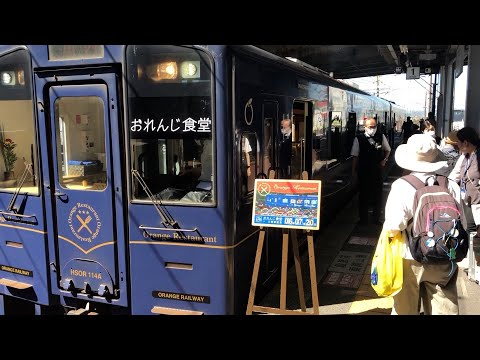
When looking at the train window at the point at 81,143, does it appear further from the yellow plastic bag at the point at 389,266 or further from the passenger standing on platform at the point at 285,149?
the yellow plastic bag at the point at 389,266

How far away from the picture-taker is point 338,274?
5590mm

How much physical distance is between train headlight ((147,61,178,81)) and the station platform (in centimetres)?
232

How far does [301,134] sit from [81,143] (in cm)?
298

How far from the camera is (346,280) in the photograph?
5387 mm

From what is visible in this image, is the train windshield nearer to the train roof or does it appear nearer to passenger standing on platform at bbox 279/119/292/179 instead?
the train roof

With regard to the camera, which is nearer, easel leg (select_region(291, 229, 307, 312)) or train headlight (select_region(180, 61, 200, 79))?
train headlight (select_region(180, 61, 200, 79))

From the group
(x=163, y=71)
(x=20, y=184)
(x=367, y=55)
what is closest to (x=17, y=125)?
(x=20, y=184)

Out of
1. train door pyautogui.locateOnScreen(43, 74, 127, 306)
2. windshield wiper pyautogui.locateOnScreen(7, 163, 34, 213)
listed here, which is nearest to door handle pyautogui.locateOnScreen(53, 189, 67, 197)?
train door pyautogui.locateOnScreen(43, 74, 127, 306)

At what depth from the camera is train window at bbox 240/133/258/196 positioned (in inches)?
159

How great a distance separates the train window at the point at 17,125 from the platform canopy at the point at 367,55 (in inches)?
359
